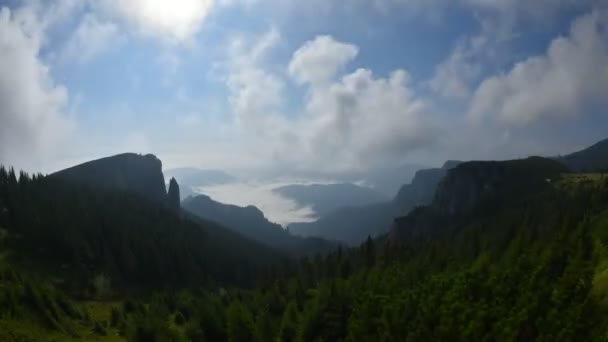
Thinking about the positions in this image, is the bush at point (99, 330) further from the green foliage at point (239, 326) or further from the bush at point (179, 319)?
the green foliage at point (239, 326)

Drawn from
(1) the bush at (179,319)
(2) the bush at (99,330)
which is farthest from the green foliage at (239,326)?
(2) the bush at (99,330)

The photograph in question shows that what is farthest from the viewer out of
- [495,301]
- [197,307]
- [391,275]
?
[391,275]

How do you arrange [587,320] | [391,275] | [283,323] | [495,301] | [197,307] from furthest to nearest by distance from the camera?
[391,275], [197,307], [283,323], [495,301], [587,320]

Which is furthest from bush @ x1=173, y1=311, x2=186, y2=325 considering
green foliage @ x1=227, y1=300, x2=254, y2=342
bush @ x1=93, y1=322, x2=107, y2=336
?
green foliage @ x1=227, y1=300, x2=254, y2=342

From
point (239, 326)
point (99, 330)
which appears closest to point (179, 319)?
point (99, 330)

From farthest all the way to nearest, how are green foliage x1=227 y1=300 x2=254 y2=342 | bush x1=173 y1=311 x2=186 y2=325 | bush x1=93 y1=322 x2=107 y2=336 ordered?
bush x1=173 y1=311 x2=186 y2=325 < bush x1=93 y1=322 x2=107 y2=336 < green foliage x1=227 y1=300 x2=254 y2=342

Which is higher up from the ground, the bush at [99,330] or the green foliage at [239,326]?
the bush at [99,330]

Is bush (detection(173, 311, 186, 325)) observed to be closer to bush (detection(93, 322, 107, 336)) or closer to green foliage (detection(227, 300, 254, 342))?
bush (detection(93, 322, 107, 336))

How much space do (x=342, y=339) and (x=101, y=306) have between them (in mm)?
87152

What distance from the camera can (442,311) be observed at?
88.4m

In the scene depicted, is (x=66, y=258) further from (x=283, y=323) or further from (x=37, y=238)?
(x=283, y=323)

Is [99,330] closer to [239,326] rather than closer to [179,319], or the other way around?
[179,319]

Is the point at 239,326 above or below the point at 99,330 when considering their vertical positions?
below

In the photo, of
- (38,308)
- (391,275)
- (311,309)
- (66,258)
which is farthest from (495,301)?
(66,258)
